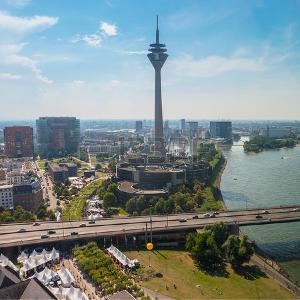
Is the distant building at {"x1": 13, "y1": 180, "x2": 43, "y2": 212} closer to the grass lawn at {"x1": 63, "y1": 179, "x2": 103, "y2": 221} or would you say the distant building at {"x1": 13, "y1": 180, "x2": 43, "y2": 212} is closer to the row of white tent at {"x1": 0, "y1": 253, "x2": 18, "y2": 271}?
the grass lawn at {"x1": 63, "y1": 179, "x2": 103, "y2": 221}

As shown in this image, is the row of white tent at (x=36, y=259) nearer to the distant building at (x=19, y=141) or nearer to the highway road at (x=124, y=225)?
the highway road at (x=124, y=225)

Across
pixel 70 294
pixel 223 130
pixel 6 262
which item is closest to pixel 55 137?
pixel 223 130

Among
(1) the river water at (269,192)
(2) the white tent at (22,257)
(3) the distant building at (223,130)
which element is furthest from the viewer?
(3) the distant building at (223,130)

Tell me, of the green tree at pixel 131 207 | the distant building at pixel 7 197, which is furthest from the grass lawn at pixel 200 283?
the distant building at pixel 7 197

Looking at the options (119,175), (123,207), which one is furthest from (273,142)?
(123,207)

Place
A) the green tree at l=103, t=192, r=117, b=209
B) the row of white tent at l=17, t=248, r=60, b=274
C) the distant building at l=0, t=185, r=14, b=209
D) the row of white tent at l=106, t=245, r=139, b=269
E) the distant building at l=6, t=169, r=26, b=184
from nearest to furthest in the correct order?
the row of white tent at l=17, t=248, r=60, b=274 < the row of white tent at l=106, t=245, r=139, b=269 < the green tree at l=103, t=192, r=117, b=209 < the distant building at l=0, t=185, r=14, b=209 < the distant building at l=6, t=169, r=26, b=184

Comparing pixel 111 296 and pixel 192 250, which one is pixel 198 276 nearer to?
pixel 192 250

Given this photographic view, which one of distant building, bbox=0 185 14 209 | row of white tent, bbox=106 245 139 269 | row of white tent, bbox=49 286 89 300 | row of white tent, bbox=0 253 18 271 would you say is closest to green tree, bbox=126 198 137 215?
row of white tent, bbox=106 245 139 269

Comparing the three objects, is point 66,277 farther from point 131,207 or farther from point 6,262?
point 131,207
